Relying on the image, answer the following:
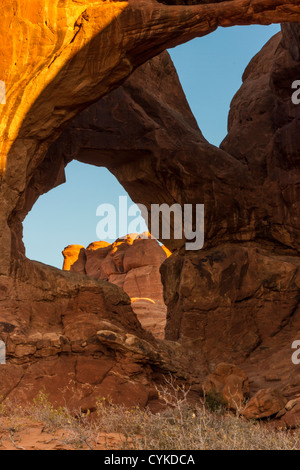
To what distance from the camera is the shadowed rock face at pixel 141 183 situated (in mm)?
9586

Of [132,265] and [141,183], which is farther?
[132,265]

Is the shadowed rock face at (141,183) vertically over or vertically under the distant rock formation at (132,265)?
over

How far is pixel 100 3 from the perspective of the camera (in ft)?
33.5

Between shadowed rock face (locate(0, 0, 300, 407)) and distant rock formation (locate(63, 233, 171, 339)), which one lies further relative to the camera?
distant rock formation (locate(63, 233, 171, 339))

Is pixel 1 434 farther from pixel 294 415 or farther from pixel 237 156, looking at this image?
pixel 237 156

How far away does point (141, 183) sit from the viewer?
15516 millimetres

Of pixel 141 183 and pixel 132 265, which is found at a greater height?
pixel 141 183

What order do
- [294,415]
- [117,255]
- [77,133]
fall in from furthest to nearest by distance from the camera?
[117,255] < [77,133] < [294,415]

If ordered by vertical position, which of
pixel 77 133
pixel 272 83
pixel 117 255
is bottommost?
pixel 117 255

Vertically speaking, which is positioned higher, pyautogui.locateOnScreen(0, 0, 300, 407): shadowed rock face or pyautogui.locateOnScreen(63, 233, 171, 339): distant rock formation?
pyautogui.locateOnScreen(0, 0, 300, 407): shadowed rock face

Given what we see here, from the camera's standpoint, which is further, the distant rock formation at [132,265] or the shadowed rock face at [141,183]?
the distant rock formation at [132,265]

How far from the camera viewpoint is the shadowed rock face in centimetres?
959
